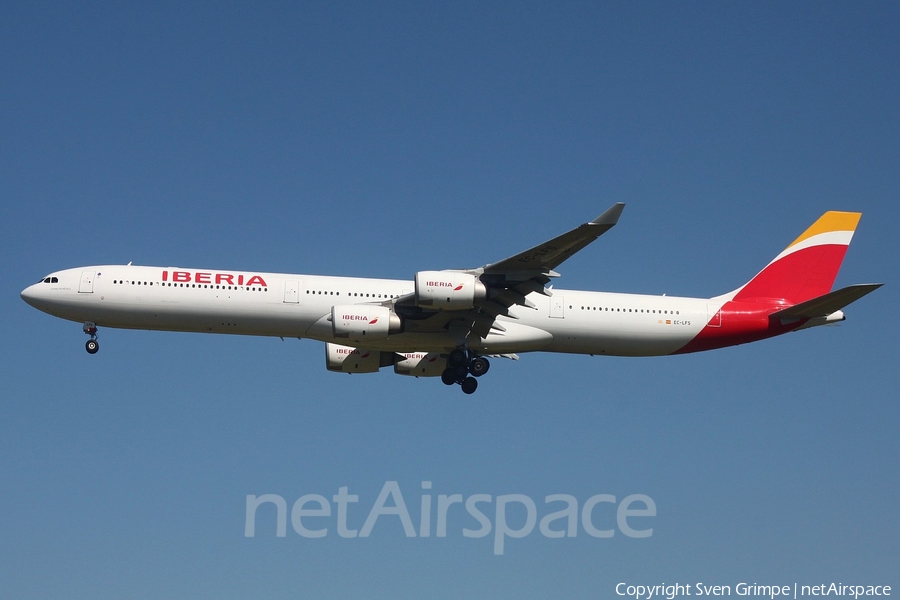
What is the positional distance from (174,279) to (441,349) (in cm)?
1017

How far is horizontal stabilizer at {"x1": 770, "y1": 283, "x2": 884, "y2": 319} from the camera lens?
3697 centimetres

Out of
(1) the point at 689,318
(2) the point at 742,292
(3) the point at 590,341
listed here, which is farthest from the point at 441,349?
(2) the point at 742,292

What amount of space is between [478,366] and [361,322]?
204 inches

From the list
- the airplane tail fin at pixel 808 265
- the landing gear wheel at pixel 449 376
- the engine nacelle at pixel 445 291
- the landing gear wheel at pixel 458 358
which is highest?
the airplane tail fin at pixel 808 265

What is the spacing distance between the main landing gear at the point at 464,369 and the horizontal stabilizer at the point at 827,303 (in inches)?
463

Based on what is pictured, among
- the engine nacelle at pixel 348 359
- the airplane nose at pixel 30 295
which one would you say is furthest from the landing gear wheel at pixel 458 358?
the airplane nose at pixel 30 295

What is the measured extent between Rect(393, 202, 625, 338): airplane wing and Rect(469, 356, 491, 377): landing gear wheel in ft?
3.27

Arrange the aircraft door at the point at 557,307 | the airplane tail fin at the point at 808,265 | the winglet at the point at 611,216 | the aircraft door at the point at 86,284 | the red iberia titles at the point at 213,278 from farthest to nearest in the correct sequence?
the airplane tail fin at the point at 808,265
the aircraft door at the point at 557,307
the aircraft door at the point at 86,284
the red iberia titles at the point at 213,278
the winglet at the point at 611,216

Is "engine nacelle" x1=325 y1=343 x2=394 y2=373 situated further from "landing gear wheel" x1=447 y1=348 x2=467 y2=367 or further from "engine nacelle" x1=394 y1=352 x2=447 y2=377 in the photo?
"landing gear wheel" x1=447 y1=348 x2=467 y2=367

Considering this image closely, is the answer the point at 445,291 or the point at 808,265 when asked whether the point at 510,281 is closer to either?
the point at 445,291

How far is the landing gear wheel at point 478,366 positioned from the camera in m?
39.4

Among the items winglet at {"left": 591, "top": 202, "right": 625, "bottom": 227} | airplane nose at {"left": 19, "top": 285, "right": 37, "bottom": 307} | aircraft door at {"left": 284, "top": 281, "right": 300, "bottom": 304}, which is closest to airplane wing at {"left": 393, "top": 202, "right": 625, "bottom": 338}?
winglet at {"left": 591, "top": 202, "right": 625, "bottom": 227}

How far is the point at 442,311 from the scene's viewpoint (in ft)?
122

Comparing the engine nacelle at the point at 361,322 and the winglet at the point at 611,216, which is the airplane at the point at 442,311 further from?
the winglet at the point at 611,216
